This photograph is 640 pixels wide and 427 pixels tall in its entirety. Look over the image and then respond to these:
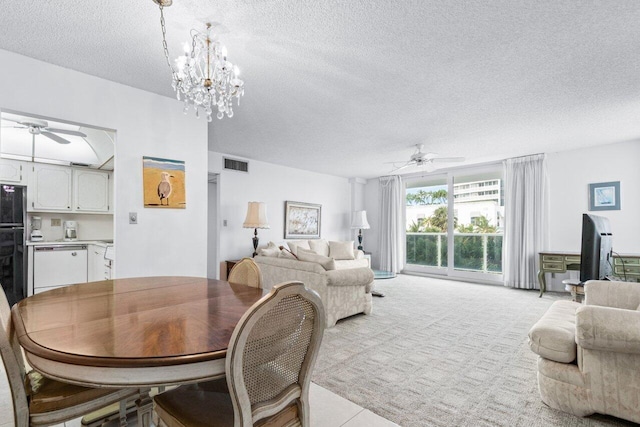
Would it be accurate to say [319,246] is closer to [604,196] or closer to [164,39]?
[164,39]

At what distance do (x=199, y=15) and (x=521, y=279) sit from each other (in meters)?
6.16

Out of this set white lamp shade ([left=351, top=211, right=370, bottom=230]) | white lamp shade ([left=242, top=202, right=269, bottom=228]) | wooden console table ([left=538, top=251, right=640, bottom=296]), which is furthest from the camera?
white lamp shade ([left=351, top=211, right=370, bottom=230])

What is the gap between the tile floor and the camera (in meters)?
1.73

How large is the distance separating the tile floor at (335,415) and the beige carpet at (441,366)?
6 centimetres

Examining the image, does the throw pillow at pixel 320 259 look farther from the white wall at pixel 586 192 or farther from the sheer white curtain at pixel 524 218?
the white wall at pixel 586 192

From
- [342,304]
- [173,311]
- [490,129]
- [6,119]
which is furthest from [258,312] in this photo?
[6,119]

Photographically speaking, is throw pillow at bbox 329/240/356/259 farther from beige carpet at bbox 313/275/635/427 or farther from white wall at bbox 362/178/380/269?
beige carpet at bbox 313/275/635/427

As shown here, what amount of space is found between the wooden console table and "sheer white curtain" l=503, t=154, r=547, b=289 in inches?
16.8

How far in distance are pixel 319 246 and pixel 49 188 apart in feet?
14.8

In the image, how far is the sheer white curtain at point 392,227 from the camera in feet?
24.1

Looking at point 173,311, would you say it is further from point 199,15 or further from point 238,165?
point 238,165

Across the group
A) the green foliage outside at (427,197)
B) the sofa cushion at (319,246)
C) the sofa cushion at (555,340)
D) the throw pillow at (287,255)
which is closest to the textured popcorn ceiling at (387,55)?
the throw pillow at (287,255)

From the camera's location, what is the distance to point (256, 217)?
205 inches

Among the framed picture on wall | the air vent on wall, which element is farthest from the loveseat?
the framed picture on wall
